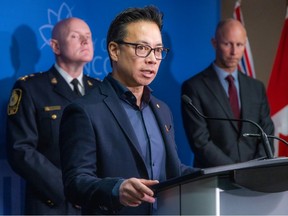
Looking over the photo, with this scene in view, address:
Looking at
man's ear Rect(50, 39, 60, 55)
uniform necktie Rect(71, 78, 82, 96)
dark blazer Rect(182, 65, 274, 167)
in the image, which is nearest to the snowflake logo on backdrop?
man's ear Rect(50, 39, 60, 55)

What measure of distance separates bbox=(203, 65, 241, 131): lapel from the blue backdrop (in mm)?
463

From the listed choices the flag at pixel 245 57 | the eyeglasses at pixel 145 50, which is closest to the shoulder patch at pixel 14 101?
the eyeglasses at pixel 145 50

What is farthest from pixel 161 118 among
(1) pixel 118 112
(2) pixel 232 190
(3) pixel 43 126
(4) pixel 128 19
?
(3) pixel 43 126

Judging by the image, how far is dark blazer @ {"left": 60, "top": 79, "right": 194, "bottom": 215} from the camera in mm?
1847

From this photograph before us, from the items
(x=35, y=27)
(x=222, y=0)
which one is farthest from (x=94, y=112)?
(x=222, y=0)

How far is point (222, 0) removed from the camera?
15.6ft

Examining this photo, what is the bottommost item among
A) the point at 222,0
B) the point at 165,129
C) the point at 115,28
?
the point at 165,129

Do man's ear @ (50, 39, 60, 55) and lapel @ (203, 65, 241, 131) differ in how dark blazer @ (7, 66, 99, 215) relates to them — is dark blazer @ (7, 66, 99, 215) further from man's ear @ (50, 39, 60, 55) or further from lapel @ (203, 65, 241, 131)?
lapel @ (203, 65, 241, 131)

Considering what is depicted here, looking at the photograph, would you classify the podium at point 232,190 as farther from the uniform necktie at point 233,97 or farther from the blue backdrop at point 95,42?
the uniform necktie at point 233,97

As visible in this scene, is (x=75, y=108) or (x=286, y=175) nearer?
(x=286, y=175)

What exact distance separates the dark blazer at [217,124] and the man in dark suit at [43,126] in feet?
2.39

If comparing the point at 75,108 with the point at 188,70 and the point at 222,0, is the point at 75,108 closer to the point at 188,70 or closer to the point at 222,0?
the point at 188,70

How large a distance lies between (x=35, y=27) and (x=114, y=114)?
1.85m

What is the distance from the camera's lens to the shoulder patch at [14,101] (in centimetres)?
322
